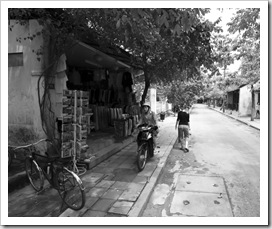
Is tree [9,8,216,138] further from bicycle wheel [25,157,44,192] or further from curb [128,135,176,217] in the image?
curb [128,135,176,217]

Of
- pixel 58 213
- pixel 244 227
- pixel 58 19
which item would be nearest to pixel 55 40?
pixel 58 19

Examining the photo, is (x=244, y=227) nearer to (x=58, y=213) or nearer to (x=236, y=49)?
(x=58, y=213)

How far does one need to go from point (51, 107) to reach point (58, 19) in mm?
2122

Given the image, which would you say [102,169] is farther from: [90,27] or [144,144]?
[90,27]

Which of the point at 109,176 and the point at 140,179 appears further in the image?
the point at 109,176

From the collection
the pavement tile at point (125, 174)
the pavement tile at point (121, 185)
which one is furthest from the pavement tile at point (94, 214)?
the pavement tile at point (125, 174)

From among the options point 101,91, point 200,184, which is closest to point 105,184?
point 200,184

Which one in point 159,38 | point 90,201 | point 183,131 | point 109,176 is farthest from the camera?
point 183,131

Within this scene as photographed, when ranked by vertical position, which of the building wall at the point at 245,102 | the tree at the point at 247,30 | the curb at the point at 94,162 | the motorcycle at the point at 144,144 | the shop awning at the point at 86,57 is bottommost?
the curb at the point at 94,162

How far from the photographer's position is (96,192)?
465cm

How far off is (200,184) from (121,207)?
2.10 m

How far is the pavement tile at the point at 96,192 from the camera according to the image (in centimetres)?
451

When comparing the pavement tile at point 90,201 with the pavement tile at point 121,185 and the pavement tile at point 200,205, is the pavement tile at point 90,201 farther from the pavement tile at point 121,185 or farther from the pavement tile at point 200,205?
the pavement tile at point 200,205

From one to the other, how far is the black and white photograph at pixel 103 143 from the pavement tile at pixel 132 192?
0.04 meters
